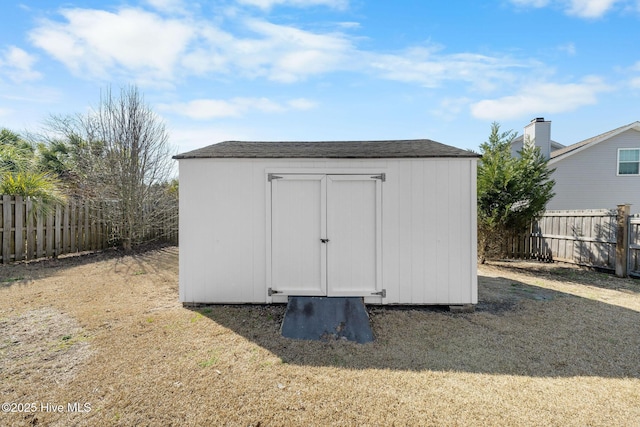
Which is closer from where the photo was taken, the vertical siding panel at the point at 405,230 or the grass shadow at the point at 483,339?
the grass shadow at the point at 483,339

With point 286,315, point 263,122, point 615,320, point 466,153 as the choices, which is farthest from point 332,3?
point 615,320

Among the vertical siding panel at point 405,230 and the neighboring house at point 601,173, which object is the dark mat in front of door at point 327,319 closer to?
the vertical siding panel at point 405,230

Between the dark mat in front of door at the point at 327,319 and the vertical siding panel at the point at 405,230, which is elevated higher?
the vertical siding panel at the point at 405,230

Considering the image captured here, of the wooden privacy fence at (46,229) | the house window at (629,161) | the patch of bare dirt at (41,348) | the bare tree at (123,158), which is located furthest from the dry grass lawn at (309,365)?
the house window at (629,161)

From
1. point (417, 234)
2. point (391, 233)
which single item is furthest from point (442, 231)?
point (391, 233)

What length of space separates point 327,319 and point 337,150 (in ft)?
8.99

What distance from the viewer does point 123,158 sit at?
9875 millimetres

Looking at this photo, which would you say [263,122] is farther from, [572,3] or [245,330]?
[572,3]

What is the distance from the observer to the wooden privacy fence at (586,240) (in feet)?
22.4

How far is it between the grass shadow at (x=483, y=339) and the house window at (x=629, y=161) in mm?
10621

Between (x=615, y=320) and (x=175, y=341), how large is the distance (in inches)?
243

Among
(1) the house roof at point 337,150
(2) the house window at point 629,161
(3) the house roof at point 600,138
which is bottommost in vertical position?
(1) the house roof at point 337,150

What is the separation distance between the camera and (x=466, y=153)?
452 cm

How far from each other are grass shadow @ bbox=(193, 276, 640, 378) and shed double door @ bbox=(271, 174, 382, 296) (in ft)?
1.90
